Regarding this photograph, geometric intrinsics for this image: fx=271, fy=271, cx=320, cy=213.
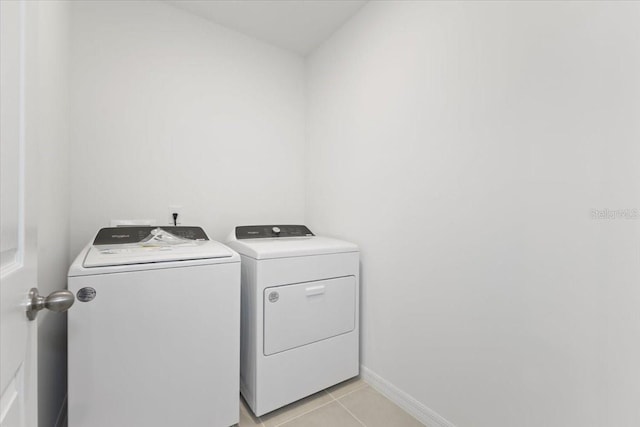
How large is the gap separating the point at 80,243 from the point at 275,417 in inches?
61.0

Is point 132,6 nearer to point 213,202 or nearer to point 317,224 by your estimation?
point 213,202

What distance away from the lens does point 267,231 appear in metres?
1.97

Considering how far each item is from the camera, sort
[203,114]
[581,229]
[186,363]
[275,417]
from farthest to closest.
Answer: [203,114] < [275,417] < [186,363] < [581,229]

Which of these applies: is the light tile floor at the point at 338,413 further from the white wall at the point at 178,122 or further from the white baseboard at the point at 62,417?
the white wall at the point at 178,122

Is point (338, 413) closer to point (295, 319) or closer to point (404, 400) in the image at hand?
point (404, 400)

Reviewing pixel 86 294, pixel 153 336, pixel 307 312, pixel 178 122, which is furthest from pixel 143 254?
pixel 178 122

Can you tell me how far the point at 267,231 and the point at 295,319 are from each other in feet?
2.24

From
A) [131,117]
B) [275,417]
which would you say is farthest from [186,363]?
[131,117]

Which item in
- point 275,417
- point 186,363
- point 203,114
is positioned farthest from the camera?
point 203,114

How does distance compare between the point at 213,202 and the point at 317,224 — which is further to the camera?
the point at 317,224

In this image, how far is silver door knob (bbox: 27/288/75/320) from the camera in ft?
1.87

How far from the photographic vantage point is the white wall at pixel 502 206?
90 centimetres

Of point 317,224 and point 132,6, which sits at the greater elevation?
point 132,6

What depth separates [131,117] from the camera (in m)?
1.76
